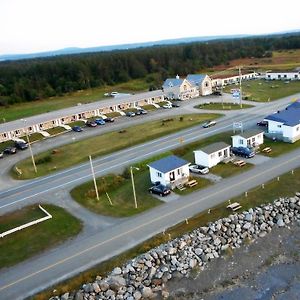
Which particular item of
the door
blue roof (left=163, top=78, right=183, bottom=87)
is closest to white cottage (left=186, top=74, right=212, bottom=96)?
blue roof (left=163, top=78, right=183, bottom=87)

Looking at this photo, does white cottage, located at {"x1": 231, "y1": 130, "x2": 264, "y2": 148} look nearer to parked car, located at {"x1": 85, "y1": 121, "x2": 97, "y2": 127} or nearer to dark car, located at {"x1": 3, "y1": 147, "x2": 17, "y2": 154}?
parked car, located at {"x1": 85, "y1": 121, "x2": 97, "y2": 127}

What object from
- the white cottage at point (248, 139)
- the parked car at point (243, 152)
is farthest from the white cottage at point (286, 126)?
the parked car at point (243, 152)

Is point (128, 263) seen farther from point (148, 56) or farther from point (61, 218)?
point (148, 56)

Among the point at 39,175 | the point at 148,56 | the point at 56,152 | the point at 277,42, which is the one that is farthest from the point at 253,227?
the point at 277,42

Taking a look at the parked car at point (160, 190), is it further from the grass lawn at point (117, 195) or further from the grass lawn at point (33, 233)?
the grass lawn at point (33, 233)

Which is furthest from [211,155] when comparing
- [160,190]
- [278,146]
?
[278,146]

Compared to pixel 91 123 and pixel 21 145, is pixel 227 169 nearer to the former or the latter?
pixel 21 145
